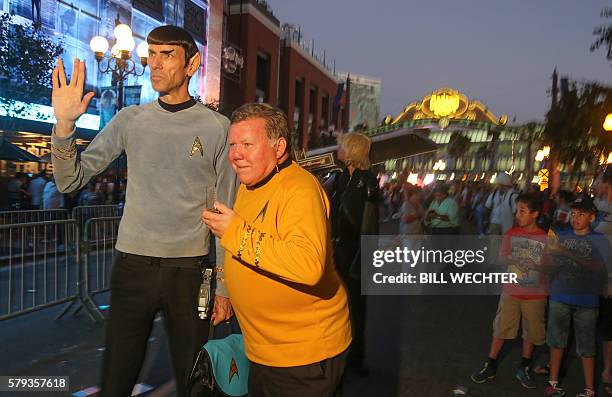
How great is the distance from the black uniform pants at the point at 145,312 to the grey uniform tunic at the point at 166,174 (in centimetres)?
7

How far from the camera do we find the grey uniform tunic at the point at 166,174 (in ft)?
8.85

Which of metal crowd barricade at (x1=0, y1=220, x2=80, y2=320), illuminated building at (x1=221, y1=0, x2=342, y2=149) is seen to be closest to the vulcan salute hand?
metal crowd barricade at (x1=0, y1=220, x2=80, y2=320)

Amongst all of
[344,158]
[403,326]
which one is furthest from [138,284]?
[403,326]

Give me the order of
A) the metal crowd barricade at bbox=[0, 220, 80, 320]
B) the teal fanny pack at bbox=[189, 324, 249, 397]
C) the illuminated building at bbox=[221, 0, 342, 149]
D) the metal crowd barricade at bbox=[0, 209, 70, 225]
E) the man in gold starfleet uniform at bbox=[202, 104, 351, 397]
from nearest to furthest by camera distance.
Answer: the man in gold starfleet uniform at bbox=[202, 104, 351, 397] < the teal fanny pack at bbox=[189, 324, 249, 397] < the metal crowd barricade at bbox=[0, 220, 80, 320] < the metal crowd barricade at bbox=[0, 209, 70, 225] < the illuminated building at bbox=[221, 0, 342, 149]

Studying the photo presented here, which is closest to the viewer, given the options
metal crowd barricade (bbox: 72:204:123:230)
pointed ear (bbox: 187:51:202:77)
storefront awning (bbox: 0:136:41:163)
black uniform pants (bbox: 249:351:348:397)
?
black uniform pants (bbox: 249:351:348:397)

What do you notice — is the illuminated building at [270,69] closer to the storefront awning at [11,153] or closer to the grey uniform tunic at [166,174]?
the storefront awning at [11,153]

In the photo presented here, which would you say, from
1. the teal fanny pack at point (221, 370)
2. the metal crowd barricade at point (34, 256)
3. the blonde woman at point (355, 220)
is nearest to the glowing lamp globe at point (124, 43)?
the metal crowd barricade at point (34, 256)

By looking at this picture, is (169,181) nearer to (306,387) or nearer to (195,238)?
(195,238)

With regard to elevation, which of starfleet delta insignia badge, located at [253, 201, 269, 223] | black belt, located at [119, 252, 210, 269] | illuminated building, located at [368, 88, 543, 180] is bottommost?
black belt, located at [119, 252, 210, 269]

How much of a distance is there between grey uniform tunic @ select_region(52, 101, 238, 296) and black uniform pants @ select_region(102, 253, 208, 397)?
7cm

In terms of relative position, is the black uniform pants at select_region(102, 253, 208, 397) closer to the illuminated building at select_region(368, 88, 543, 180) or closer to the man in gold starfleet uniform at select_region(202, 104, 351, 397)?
the man in gold starfleet uniform at select_region(202, 104, 351, 397)

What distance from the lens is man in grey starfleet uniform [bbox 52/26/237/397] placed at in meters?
2.70

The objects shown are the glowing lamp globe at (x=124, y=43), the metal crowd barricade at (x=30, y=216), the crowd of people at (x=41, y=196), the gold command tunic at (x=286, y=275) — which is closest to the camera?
the gold command tunic at (x=286, y=275)

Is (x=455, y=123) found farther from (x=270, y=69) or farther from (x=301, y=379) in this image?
(x=301, y=379)
